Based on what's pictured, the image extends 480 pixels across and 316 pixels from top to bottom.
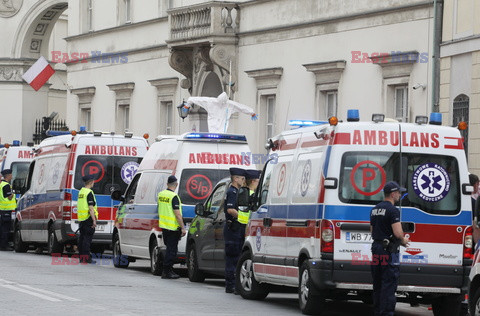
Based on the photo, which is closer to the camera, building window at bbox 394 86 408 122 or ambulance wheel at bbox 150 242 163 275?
ambulance wheel at bbox 150 242 163 275

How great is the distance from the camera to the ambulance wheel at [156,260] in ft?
74.7

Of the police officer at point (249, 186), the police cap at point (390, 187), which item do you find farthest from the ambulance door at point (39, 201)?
the police cap at point (390, 187)

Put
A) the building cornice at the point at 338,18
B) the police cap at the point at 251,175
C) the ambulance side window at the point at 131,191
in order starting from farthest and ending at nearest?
the building cornice at the point at 338,18 → the ambulance side window at the point at 131,191 → the police cap at the point at 251,175

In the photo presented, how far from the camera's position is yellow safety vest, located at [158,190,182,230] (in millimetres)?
21734

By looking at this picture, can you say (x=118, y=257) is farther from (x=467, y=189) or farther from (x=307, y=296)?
(x=467, y=189)

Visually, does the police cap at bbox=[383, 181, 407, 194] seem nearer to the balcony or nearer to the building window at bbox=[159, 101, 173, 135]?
the balcony

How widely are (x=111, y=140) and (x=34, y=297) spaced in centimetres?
1024

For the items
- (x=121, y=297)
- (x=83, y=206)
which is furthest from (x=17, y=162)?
(x=121, y=297)

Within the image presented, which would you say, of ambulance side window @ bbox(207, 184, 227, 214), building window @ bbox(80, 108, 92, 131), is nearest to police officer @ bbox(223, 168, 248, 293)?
ambulance side window @ bbox(207, 184, 227, 214)

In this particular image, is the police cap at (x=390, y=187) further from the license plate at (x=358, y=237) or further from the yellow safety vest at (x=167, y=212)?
the yellow safety vest at (x=167, y=212)

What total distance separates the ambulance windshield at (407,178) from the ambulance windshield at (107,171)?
39.5 feet

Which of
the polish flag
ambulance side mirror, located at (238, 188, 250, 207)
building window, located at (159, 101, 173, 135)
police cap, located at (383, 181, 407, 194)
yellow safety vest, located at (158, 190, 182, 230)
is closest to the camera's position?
police cap, located at (383, 181, 407, 194)

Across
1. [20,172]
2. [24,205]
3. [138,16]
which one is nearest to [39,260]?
[24,205]

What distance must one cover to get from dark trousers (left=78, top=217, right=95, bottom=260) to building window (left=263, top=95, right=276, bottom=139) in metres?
9.62
